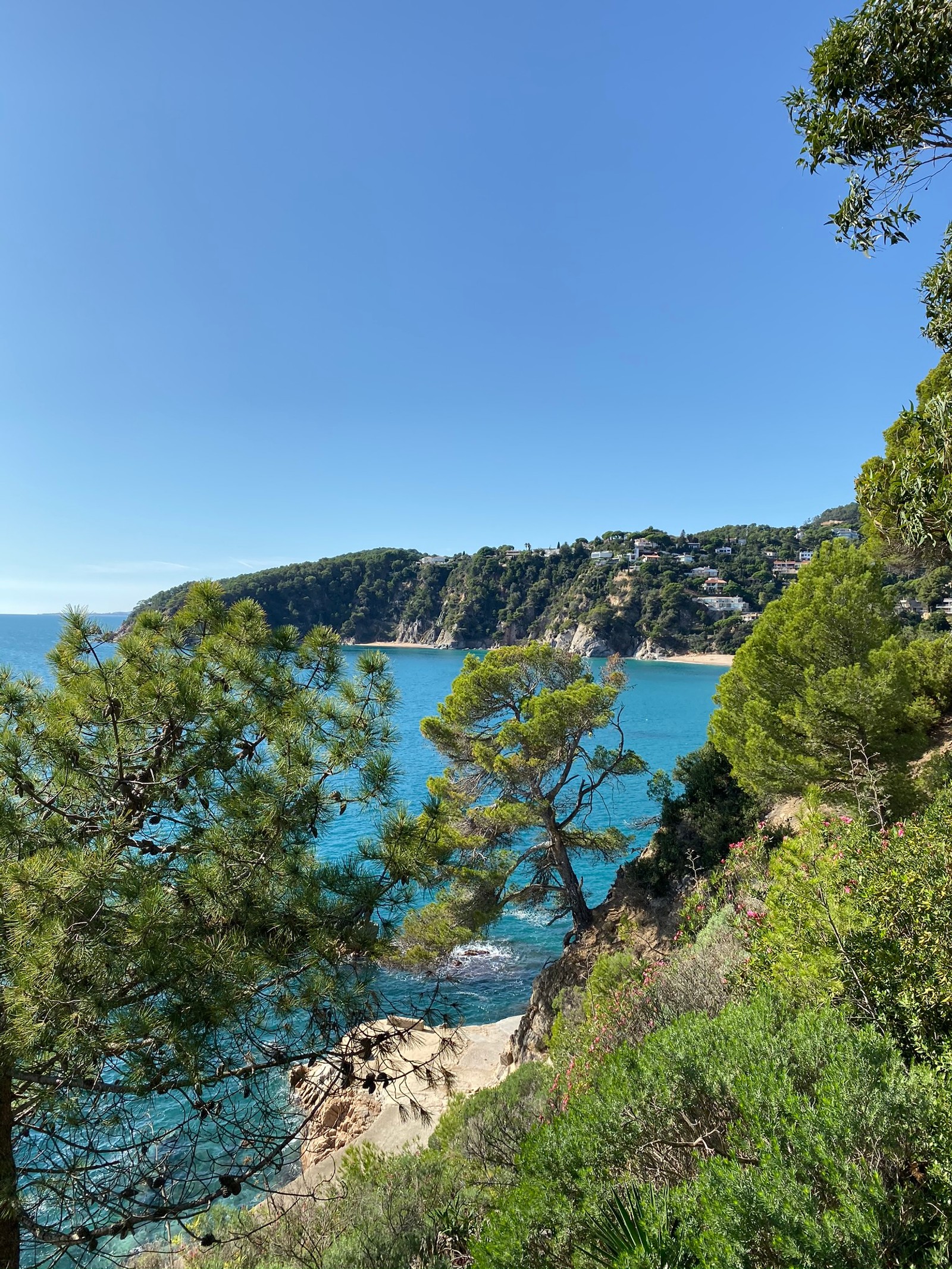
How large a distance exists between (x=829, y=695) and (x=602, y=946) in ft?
22.0

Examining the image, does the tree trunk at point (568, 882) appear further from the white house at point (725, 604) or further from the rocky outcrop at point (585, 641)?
the white house at point (725, 604)

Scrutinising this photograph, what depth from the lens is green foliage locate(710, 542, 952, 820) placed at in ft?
28.7

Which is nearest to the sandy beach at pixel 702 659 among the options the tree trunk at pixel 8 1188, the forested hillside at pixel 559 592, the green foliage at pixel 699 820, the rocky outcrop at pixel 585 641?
the forested hillside at pixel 559 592

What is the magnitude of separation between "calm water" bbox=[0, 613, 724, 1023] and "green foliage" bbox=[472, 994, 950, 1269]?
7.13 feet

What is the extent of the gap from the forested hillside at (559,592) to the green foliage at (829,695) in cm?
5720

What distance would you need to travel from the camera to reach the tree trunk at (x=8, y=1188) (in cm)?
286

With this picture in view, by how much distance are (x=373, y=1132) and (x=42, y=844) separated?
29.6ft

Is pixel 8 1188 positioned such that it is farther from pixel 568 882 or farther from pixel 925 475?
pixel 568 882

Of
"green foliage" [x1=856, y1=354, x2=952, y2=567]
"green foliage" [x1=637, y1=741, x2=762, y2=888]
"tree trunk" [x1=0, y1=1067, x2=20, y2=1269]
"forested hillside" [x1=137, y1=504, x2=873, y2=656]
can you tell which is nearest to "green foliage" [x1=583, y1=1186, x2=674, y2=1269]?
"tree trunk" [x1=0, y1=1067, x2=20, y2=1269]

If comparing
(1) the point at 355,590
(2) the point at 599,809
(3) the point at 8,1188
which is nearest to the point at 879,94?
(3) the point at 8,1188

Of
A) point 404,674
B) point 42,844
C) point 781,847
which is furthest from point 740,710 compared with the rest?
point 404,674

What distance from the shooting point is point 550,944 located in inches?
623

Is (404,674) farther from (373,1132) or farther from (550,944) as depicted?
(373,1132)

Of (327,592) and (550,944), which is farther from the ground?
(327,592)
